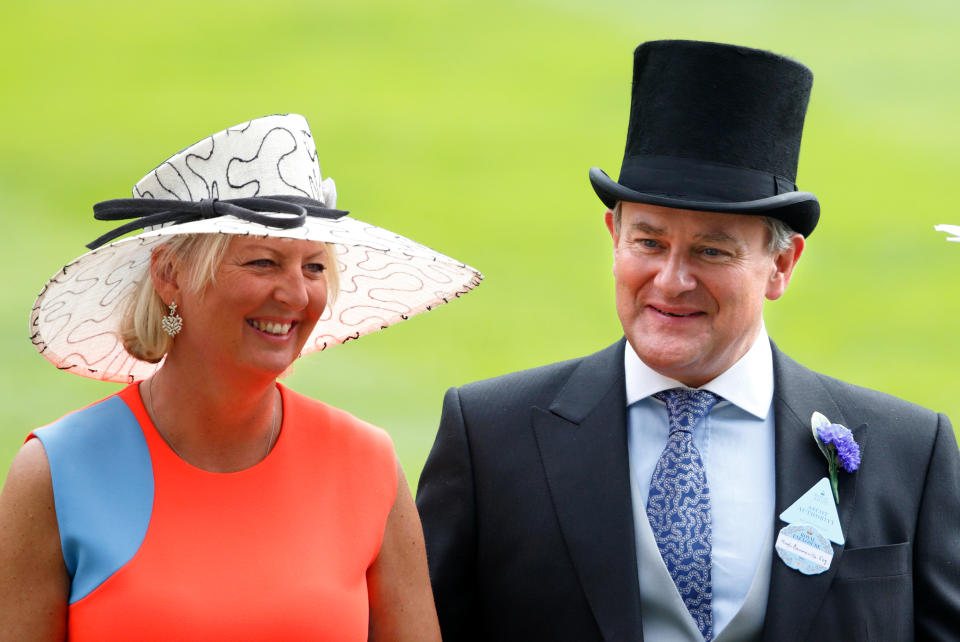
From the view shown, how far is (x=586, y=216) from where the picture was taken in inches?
474

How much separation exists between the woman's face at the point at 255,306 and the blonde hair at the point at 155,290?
0.02m

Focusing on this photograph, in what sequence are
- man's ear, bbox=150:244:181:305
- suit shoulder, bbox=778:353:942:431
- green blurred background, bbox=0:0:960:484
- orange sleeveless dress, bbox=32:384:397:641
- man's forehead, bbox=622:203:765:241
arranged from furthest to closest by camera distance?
1. green blurred background, bbox=0:0:960:484
2. suit shoulder, bbox=778:353:942:431
3. man's forehead, bbox=622:203:765:241
4. man's ear, bbox=150:244:181:305
5. orange sleeveless dress, bbox=32:384:397:641

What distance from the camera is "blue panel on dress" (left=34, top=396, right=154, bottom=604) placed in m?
2.38

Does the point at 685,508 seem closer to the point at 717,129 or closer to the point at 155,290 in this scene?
the point at 717,129

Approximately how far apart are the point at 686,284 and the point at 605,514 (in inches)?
18.9

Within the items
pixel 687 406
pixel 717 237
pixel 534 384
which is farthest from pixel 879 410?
pixel 534 384

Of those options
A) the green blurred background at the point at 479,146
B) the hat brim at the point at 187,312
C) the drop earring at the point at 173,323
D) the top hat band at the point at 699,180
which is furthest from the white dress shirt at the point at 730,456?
the green blurred background at the point at 479,146

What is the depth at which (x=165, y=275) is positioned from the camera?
252 cm

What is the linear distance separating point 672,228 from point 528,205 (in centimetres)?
955

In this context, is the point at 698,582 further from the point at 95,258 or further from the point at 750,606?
the point at 95,258

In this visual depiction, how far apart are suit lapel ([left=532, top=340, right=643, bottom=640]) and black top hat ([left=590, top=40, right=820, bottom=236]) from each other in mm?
400

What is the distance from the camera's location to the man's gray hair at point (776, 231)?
9.42ft

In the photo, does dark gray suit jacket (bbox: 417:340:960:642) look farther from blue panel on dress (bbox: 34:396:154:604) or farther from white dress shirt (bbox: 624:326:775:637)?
blue panel on dress (bbox: 34:396:154:604)

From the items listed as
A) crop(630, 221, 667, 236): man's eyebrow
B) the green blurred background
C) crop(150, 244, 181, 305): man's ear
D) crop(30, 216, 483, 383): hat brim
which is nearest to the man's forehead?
crop(630, 221, 667, 236): man's eyebrow
